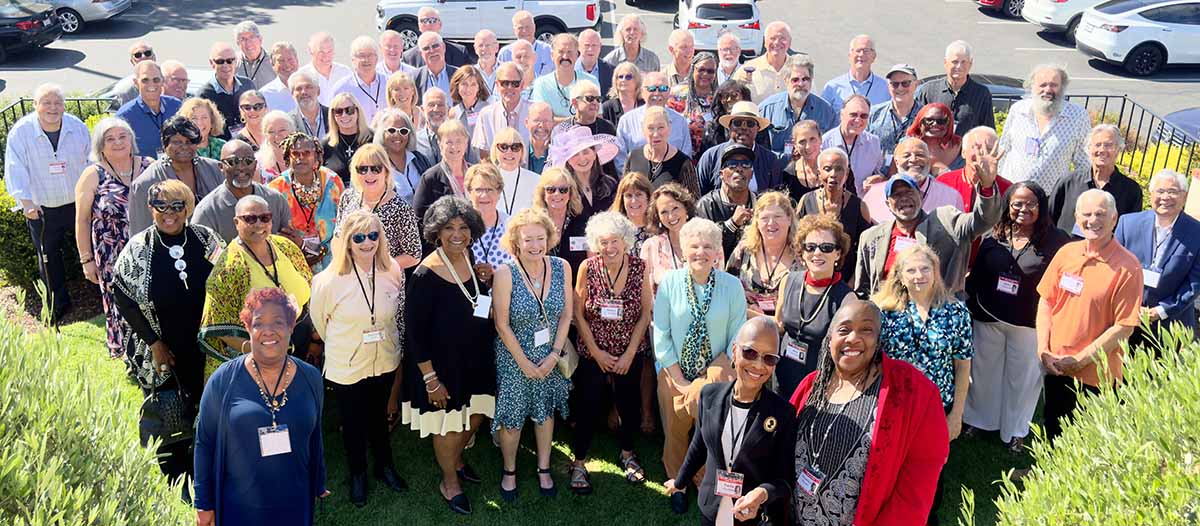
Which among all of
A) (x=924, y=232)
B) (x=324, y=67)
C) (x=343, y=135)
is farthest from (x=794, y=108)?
(x=324, y=67)

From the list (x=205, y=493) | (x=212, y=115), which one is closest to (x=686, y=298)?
(x=205, y=493)

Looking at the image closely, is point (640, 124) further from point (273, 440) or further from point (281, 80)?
point (273, 440)

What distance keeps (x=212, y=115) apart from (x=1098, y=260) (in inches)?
257

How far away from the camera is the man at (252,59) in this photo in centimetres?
1051

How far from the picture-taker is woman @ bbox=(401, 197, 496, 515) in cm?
575

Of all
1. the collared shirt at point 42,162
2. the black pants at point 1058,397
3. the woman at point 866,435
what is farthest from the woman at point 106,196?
the black pants at point 1058,397

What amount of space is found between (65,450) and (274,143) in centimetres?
482

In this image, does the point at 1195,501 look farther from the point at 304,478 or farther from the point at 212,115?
the point at 212,115

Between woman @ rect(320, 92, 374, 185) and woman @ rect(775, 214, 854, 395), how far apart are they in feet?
12.4

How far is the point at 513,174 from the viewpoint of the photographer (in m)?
7.44

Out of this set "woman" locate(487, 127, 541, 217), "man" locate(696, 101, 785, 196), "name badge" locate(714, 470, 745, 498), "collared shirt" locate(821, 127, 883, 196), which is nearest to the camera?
"name badge" locate(714, 470, 745, 498)

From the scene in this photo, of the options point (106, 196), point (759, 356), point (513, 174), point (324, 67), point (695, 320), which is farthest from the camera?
point (324, 67)

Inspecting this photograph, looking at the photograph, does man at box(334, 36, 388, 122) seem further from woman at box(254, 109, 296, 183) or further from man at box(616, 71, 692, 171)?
man at box(616, 71, 692, 171)

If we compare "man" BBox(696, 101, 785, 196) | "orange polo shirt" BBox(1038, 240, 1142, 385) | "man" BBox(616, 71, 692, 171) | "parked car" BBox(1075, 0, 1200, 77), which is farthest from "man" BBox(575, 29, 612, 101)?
"parked car" BBox(1075, 0, 1200, 77)
